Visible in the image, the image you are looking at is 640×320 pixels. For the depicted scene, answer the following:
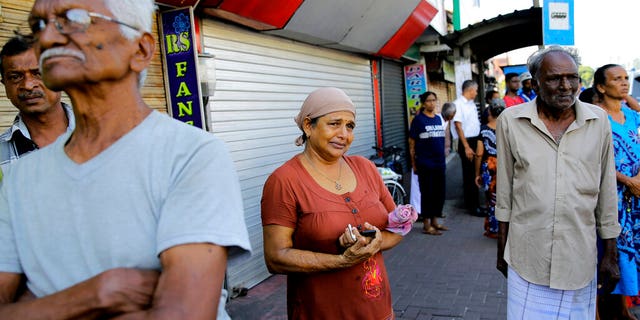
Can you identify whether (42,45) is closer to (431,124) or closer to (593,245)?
(593,245)

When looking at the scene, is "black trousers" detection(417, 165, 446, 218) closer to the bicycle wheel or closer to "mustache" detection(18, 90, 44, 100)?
the bicycle wheel

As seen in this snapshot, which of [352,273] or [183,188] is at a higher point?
[183,188]

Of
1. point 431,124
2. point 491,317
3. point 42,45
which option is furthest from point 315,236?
point 431,124

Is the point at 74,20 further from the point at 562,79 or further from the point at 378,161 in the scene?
the point at 378,161

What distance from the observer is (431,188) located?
24.4ft

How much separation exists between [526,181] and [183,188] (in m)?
2.15

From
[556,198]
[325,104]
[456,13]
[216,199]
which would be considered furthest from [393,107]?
[216,199]

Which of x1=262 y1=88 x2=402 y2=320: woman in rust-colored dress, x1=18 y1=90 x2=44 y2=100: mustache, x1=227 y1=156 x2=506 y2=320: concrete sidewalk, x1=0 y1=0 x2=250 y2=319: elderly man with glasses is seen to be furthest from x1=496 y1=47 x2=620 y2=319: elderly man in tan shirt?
x1=18 y1=90 x2=44 y2=100: mustache

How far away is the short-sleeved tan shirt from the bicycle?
4008 millimetres

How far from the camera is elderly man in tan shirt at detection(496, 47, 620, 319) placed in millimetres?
2729

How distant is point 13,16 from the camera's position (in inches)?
143

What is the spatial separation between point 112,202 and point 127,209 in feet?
0.14

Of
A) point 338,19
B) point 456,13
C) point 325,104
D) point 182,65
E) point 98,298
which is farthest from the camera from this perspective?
point 456,13

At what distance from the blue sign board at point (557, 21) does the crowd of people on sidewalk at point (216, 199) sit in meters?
3.94
